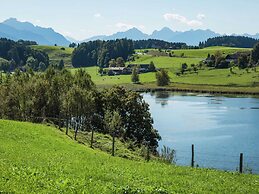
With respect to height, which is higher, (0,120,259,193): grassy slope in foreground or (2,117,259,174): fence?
(0,120,259,193): grassy slope in foreground

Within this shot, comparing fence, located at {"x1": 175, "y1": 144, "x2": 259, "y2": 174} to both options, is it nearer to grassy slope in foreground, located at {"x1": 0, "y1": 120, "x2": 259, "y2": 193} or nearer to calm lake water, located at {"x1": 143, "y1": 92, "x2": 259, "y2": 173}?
calm lake water, located at {"x1": 143, "y1": 92, "x2": 259, "y2": 173}

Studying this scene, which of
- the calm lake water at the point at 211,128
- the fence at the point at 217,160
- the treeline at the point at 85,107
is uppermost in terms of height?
the treeline at the point at 85,107

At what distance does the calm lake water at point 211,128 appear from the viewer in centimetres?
6981

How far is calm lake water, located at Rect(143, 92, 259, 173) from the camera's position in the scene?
2749 inches

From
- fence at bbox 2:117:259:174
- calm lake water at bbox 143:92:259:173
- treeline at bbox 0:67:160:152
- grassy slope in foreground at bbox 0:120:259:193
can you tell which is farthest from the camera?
treeline at bbox 0:67:160:152

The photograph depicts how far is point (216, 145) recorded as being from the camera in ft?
274

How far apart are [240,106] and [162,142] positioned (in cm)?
7318

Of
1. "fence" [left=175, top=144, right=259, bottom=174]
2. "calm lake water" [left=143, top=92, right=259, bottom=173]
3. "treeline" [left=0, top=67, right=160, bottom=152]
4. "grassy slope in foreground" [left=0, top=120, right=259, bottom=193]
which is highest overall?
"grassy slope in foreground" [left=0, top=120, right=259, bottom=193]

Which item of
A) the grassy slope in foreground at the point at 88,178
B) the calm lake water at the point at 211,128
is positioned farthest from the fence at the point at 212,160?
the grassy slope in foreground at the point at 88,178

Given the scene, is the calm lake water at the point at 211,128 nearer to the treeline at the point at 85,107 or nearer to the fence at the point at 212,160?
the fence at the point at 212,160

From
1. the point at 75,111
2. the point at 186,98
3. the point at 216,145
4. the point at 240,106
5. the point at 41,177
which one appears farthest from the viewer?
the point at 186,98

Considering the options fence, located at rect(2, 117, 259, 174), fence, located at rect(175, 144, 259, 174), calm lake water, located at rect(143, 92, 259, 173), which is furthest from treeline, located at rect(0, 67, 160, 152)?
calm lake water, located at rect(143, 92, 259, 173)

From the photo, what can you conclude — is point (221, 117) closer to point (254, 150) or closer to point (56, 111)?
point (254, 150)

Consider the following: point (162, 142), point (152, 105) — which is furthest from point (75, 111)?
point (152, 105)
